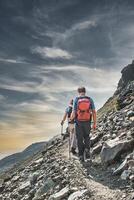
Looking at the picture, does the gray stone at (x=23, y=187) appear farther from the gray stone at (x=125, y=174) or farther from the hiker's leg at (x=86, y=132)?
the gray stone at (x=125, y=174)

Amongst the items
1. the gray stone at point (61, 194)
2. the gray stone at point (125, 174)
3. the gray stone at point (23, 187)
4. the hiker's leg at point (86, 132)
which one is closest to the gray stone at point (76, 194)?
the gray stone at point (61, 194)

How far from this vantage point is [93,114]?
2011 cm

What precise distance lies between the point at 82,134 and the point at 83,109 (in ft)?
4.52

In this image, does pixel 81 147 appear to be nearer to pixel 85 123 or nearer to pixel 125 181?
pixel 85 123

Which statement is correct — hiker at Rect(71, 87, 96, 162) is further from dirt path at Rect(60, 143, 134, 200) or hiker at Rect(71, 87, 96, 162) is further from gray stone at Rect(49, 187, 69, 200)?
gray stone at Rect(49, 187, 69, 200)

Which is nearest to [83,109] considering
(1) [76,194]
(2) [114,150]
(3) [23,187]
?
(2) [114,150]

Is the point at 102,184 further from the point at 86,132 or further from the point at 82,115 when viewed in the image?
the point at 82,115

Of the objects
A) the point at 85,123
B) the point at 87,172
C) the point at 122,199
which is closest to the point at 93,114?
the point at 85,123

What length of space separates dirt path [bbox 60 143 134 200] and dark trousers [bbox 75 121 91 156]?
3.36 ft

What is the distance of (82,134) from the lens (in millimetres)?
20500

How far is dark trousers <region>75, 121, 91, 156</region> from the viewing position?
801 inches

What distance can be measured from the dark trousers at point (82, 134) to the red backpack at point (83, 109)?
0.31 m

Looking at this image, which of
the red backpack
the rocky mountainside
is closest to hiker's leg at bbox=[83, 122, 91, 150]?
the red backpack

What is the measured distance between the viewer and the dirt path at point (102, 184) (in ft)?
46.6
